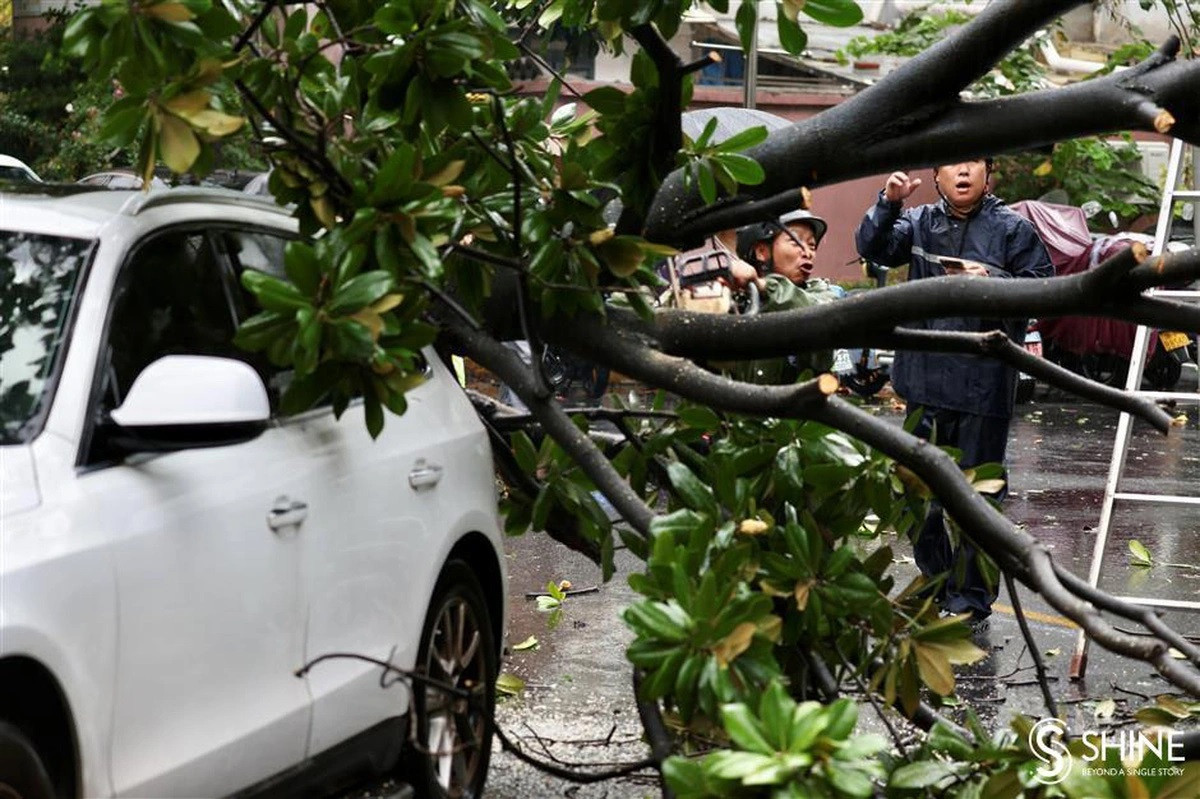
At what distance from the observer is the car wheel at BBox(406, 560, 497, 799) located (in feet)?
17.8

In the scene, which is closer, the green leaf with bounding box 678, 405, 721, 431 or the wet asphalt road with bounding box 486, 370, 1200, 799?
the green leaf with bounding box 678, 405, 721, 431

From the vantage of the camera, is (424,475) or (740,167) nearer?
(740,167)

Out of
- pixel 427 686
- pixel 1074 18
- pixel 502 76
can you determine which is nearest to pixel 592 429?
pixel 427 686

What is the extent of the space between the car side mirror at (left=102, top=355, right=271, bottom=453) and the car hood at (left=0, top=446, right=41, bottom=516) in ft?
0.69

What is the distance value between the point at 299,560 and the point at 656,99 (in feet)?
5.37

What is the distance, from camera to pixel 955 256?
8.99 metres

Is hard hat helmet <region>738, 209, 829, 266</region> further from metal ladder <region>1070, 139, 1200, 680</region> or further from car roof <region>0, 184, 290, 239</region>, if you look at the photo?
car roof <region>0, 184, 290, 239</region>

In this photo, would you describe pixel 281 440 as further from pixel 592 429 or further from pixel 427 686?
pixel 592 429

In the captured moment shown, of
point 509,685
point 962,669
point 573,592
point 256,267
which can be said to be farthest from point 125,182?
point 962,669

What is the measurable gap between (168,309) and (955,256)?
16.8 ft

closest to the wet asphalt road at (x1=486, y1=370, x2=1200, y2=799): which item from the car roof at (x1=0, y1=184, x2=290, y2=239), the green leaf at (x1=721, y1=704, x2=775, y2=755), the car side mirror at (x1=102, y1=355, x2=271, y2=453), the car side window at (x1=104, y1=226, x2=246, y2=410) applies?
the green leaf at (x1=721, y1=704, x2=775, y2=755)

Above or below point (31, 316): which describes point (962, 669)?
below

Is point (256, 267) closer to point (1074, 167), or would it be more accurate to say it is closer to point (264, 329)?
point (264, 329)

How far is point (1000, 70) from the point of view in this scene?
20.8 meters
